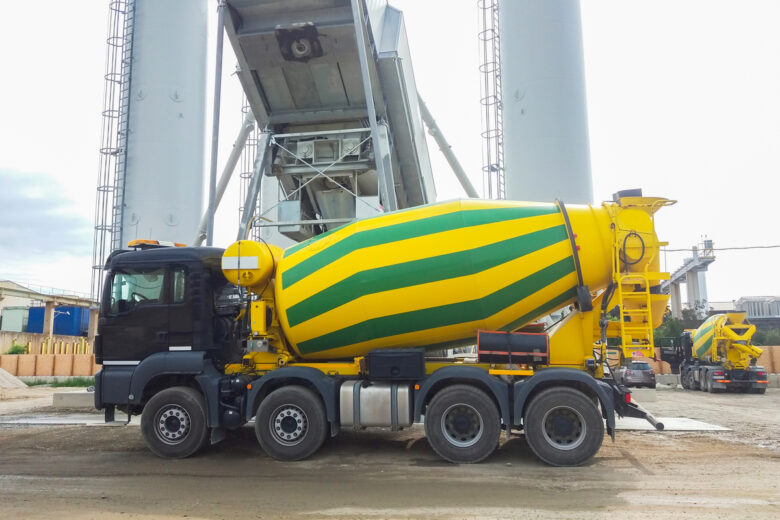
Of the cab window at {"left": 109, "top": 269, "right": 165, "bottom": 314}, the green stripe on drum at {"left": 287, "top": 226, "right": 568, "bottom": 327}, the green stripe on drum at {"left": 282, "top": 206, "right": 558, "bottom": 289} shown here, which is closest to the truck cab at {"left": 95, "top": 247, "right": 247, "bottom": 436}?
the cab window at {"left": 109, "top": 269, "right": 165, "bottom": 314}

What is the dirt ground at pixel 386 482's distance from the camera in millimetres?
5559

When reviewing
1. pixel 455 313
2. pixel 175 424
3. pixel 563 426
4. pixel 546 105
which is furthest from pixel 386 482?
pixel 546 105

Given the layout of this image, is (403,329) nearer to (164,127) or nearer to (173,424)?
(173,424)

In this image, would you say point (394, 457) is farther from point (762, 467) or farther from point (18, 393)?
point (18, 393)

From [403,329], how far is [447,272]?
1.07 metres

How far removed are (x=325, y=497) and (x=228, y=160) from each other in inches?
556

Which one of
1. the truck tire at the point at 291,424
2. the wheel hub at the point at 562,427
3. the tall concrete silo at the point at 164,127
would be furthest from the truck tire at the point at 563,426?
the tall concrete silo at the point at 164,127

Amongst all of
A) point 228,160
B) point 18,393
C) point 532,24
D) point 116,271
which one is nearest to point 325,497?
point 116,271

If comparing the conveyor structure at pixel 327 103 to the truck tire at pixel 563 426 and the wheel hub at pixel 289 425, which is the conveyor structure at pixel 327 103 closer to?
the wheel hub at pixel 289 425

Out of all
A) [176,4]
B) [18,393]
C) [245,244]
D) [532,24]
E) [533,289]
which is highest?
[176,4]

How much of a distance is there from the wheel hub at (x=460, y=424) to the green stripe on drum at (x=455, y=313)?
1178 millimetres

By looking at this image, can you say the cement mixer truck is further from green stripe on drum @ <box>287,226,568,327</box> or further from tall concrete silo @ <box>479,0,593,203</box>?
green stripe on drum @ <box>287,226,568,327</box>

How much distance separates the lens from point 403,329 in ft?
26.1

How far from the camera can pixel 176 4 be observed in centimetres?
2261
